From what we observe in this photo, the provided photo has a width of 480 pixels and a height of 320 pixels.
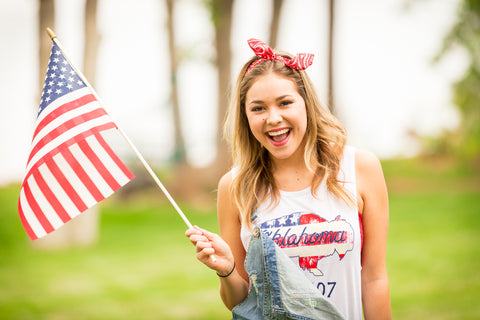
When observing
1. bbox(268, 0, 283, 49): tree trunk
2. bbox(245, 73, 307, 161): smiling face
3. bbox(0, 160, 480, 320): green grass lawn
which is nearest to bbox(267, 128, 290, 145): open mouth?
bbox(245, 73, 307, 161): smiling face

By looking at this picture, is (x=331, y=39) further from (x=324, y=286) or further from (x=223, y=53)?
(x=324, y=286)

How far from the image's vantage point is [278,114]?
243cm

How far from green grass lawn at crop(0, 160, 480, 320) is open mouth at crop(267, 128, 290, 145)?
421 cm

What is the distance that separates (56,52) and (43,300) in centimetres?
511

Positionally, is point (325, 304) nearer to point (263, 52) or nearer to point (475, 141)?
point (263, 52)

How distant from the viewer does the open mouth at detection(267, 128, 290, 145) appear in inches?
97.0

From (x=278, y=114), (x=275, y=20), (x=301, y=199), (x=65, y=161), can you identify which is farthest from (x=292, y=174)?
(x=275, y=20)

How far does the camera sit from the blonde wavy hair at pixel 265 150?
2.51 metres

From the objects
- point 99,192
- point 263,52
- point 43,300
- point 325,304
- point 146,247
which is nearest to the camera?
point 325,304

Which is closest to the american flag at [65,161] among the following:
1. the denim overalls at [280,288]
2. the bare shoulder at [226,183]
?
the bare shoulder at [226,183]

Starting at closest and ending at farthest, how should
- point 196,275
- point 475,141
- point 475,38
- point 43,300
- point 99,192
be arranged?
point 99,192
point 43,300
point 196,275
point 475,38
point 475,141

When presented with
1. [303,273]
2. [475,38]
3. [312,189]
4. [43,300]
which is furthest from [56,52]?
[475,38]

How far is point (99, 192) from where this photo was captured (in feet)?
9.20

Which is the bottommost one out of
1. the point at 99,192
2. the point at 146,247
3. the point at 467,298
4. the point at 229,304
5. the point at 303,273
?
the point at 146,247
